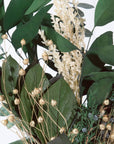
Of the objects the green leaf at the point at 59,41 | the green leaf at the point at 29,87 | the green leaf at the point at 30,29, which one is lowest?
the green leaf at the point at 29,87

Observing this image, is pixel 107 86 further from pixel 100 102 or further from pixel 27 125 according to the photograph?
pixel 27 125

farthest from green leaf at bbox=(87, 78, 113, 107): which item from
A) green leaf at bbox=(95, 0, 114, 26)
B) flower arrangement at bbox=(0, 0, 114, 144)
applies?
green leaf at bbox=(95, 0, 114, 26)

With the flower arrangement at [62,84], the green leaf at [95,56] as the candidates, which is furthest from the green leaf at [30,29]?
the green leaf at [95,56]

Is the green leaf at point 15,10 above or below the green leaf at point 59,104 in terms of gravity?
above

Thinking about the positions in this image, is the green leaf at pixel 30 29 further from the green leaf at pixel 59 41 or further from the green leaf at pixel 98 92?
the green leaf at pixel 98 92

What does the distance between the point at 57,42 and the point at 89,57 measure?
67 mm

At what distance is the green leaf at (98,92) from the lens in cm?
53

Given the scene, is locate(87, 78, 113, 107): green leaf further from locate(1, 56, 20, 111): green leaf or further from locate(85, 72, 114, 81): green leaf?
locate(1, 56, 20, 111): green leaf

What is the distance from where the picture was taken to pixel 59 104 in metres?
0.51

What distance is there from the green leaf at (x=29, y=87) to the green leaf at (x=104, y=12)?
5.6 inches

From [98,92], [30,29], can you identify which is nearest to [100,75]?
[98,92]

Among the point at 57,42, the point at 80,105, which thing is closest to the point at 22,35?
the point at 57,42

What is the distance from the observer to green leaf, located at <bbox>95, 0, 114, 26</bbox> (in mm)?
531

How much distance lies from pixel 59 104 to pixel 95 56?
0.39ft
